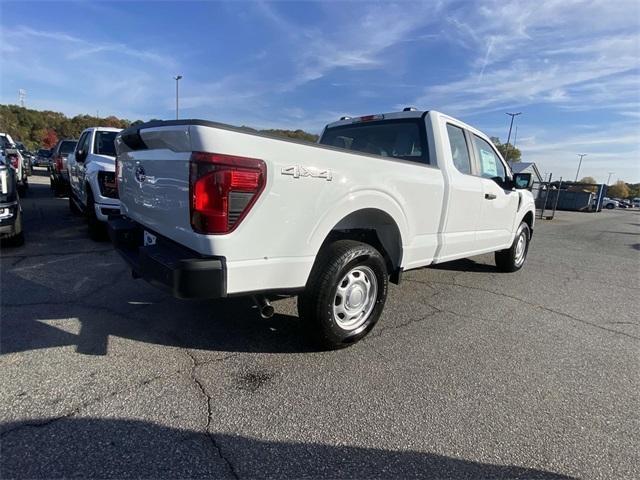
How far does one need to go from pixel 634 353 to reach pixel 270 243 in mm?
3547

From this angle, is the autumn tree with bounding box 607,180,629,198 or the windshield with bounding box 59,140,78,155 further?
the autumn tree with bounding box 607,180,629,198

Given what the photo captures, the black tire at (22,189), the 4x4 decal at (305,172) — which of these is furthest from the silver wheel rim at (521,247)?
the black tire at (22,189)

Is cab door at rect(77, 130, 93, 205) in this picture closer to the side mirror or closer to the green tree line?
the side mirror

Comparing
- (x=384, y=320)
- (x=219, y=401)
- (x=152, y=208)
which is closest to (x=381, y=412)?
(x=219, y=401)

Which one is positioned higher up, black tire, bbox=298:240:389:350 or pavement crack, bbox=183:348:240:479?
black tire, bbox=298:240:389:350

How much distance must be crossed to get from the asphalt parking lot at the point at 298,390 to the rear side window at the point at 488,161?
1724 millimetres

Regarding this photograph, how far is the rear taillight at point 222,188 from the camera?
2268mm

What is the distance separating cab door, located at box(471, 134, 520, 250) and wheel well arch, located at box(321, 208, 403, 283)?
177 cm

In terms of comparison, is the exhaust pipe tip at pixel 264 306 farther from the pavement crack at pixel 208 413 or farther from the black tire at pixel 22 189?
the black tire at pixel 22 189

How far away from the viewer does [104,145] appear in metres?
7.01

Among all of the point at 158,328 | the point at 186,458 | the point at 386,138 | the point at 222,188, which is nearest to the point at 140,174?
the point at 222,188

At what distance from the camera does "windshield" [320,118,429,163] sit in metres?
4.23

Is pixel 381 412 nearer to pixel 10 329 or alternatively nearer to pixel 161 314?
pixel 161 314

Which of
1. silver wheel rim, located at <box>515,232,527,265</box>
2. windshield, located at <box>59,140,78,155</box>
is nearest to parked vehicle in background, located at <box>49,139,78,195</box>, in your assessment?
windshield, located at <box>59,140,78,155</box>
